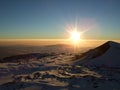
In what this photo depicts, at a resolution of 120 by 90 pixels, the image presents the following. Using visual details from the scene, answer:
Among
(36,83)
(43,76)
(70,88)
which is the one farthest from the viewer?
Answer: (43,76)

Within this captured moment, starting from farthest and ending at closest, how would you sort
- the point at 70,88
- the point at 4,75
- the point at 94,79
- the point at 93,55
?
the point at 93,55 < the point at 4,75 < the point at 94,79 < the point at 70,88

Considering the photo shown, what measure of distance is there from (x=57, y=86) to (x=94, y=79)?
9.88ft

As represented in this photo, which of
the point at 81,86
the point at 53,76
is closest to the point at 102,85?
the point at 81,86

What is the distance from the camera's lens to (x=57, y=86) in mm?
11047

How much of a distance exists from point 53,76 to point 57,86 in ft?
9.04

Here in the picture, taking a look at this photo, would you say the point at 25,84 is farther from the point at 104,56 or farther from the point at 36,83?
the point at 104,56

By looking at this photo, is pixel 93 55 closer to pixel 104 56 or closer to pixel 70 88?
pixel 104 56

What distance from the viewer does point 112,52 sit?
2305 centimetres

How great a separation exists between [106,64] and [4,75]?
34.6 ft

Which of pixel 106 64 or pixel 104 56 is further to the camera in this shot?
pixel 104 56

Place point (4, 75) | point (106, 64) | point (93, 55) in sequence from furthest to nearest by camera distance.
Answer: point (93, 55) < point (106, 64) < point (4, 75)

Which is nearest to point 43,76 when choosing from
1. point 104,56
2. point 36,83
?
point 36,83

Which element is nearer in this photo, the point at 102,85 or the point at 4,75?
the point at 102,85

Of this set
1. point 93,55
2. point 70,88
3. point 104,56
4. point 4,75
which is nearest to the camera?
point 70,88
